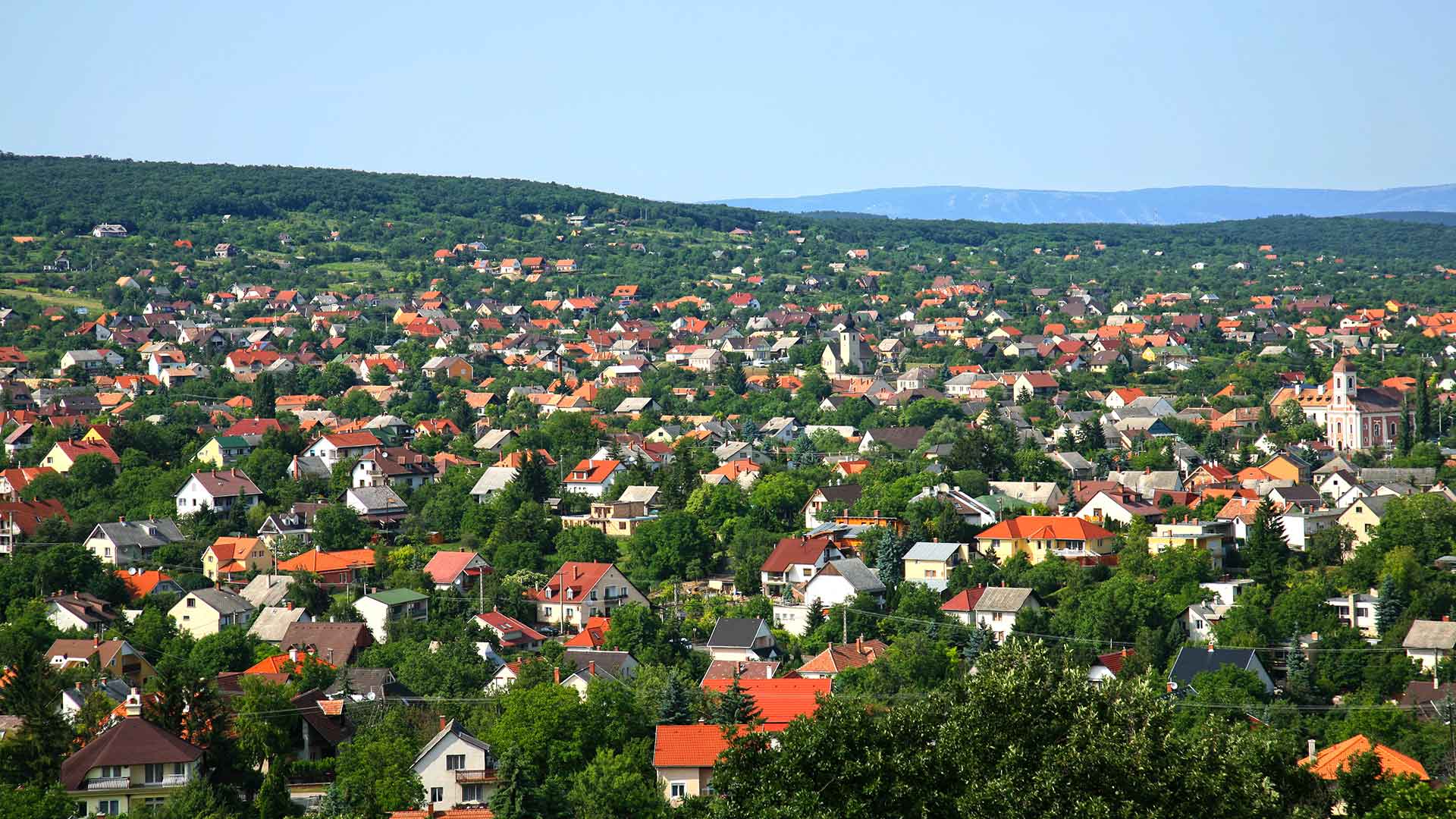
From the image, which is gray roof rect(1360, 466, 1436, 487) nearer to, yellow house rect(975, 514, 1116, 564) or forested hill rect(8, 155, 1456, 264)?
yellow house rect(975, 514, 1116, 564)

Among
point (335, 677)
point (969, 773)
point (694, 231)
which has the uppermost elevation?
point (694, 231)

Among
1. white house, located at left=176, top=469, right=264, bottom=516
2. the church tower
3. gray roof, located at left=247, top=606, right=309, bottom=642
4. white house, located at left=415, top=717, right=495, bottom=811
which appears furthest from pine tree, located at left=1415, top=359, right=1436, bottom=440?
white house, located at left=415, top=717, right=495, bottom=811

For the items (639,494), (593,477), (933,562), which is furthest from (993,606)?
(593,477)

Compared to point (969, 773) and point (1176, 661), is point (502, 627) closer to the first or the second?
point (1176, 661)

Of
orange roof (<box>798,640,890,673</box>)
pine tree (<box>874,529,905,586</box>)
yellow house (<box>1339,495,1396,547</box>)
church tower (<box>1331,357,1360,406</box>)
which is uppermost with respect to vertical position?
church tower (<box>1331,357,1360,406</box>)

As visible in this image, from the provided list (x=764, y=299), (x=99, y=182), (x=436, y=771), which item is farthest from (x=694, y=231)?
(x=436, y=771)

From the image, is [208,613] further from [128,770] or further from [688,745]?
[688,745]

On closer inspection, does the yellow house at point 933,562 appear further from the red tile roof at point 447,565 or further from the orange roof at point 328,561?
the orange roof at point 328,561
